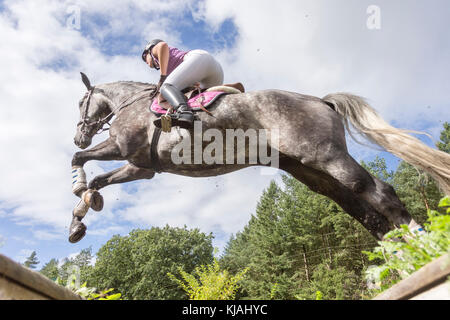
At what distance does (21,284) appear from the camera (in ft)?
3.55

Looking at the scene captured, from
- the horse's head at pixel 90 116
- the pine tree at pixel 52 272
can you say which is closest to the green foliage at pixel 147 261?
the pine tree at pixel 52 272

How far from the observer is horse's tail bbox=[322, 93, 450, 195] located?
269 centimetres

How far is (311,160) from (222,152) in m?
1.05

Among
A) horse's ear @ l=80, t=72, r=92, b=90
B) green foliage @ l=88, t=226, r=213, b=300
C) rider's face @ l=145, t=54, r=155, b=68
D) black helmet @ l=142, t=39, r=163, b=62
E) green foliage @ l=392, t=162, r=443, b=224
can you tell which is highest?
black helmet @ l=142, t=39, r=163, b=62

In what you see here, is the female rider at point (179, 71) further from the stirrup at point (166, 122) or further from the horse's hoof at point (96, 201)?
the horse's hoof at point (96, 201)

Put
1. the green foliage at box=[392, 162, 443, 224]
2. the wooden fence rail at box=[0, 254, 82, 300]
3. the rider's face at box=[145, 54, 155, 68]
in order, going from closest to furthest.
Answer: the wooden fence rail at box=[0, 254, 82, 300] → the rider's face at box=[145, 54, 155, 68] → the green foliage at box=[392, 162, 443, 224]

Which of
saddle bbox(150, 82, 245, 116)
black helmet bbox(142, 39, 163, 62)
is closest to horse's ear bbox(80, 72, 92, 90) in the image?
black helmet bbox(142, 39, 163, 62)

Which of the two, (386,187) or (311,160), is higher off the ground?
(311,160)

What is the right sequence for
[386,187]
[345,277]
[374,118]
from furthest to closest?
[345,277], [374,118], [386,187]

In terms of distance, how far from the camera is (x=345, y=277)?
82.9ft

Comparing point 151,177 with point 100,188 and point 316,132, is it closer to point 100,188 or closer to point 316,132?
point 100,188

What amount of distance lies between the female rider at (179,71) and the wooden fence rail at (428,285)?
8.42 feet

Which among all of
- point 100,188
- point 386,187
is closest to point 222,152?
point 386,187

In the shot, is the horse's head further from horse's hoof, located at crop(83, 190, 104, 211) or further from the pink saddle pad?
the pink saddle pad
